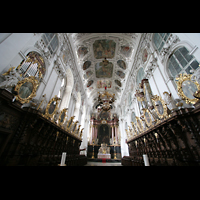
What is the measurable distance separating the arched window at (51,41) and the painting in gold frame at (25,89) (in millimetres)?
3570

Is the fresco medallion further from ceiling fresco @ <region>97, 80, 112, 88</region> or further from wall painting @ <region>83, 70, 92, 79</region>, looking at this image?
ceiling fresco @ <region>97, 80, 112, 88</region>

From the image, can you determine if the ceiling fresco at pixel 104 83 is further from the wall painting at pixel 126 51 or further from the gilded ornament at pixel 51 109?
the gilded ornament at pixel 51 109

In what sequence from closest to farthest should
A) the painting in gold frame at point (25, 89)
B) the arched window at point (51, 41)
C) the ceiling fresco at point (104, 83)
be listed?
the painting in gold frame at point (25, 89), the arched window at point (51, 41), the ceiling fresco at point (104, 83)

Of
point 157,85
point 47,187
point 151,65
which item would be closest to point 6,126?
point 47,187

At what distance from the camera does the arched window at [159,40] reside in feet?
21.5

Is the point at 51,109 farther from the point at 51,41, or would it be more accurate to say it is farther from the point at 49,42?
the point at 51,41

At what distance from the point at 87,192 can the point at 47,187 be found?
1.04ft

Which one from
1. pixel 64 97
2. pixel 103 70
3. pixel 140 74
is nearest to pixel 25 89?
pixel 64 97

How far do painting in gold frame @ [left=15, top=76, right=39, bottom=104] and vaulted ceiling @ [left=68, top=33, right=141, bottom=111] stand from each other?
733cm

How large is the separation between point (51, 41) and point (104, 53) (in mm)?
8842

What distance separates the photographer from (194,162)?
3.69 metres

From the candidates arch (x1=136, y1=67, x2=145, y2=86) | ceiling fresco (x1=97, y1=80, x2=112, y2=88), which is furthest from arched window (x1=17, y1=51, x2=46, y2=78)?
ceiling fresco (x1=97, y1=80, x2=112, y2=88)

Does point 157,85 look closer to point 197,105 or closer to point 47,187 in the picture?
point 197,105

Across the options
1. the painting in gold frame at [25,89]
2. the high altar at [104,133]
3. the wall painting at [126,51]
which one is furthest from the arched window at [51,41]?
the high altar at [104,133]
